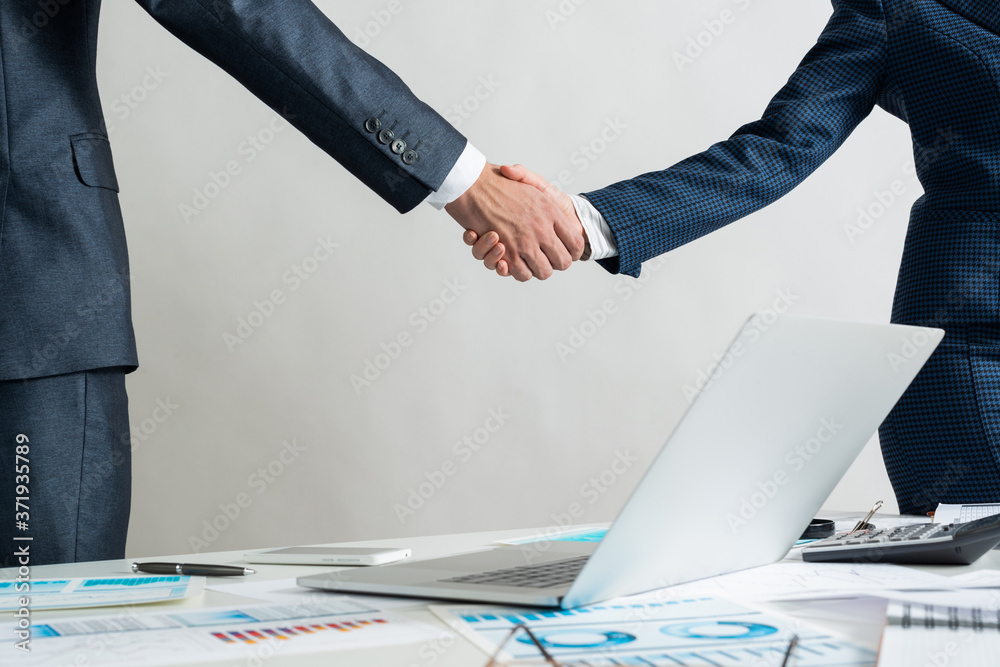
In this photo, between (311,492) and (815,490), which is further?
(311,492)

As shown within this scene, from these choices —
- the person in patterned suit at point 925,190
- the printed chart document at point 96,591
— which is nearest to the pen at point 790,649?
the printed chart document at point 96,591

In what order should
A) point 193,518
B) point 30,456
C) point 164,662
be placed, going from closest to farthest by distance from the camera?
point 164,662, point 30,456, point 193,518

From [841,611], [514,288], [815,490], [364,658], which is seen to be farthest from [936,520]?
[514,288]

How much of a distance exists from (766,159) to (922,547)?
2.30 ft

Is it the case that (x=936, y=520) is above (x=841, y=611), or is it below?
above

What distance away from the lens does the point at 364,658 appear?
0.41 meters

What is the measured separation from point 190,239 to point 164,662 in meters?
2.08

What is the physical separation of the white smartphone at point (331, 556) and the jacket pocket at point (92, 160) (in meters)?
0.56

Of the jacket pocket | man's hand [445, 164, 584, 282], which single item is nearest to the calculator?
man's hand [445, 164, 584, 282]

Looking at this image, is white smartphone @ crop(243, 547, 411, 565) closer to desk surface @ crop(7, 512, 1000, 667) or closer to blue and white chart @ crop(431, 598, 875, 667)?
desk surface @ crop(7, 512, 1000, 667)

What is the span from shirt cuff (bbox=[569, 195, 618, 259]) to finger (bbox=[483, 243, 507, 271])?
0.14 m

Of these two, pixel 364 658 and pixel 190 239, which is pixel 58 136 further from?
pixel 190 239

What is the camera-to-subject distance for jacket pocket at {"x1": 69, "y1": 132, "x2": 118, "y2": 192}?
3.43 ft

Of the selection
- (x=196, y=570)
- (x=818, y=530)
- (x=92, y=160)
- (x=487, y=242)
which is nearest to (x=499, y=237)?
(x=487, y=242)
